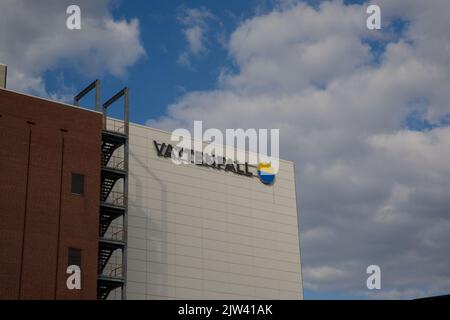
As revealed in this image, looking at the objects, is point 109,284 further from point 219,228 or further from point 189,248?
point 219,228

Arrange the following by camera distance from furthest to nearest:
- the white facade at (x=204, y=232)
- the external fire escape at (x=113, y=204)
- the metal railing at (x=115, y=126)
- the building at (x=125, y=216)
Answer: the metal railing at (x=115, y=126), the white facade at (x=204, y=232), the external fire escape at (x=113, y=204), the building at (x=125, y=216)

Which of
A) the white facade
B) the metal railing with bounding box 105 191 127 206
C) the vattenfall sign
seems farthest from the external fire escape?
the vattenfall sign

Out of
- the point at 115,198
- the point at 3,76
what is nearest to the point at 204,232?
the point at 115,198

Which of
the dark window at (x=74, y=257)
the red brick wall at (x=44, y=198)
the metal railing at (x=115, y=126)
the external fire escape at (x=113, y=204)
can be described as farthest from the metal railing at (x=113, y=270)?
the metal railing at (x=115, y=126)

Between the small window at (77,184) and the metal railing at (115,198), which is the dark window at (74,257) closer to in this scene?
the small window at (77,184)

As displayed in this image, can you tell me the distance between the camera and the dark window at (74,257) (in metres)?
55.1

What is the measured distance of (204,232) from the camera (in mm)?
71875

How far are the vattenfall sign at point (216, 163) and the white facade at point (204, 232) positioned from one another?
1.90 ft

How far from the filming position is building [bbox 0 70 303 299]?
5422cm

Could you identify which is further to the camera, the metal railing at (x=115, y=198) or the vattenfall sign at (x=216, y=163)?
the vattenfall sign at (x=216, y=163)

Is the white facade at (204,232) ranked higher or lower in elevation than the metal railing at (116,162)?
lower

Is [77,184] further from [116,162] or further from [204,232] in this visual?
[204,232]
